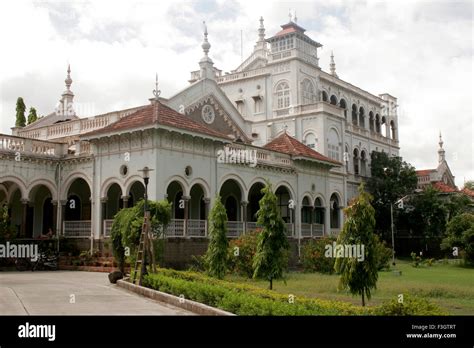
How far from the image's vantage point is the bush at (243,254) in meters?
25.2

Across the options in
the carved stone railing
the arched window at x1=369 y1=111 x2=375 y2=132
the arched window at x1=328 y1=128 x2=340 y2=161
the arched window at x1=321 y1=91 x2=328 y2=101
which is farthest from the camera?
the arched window at x1=369 y1=111 x2=375 y2=132

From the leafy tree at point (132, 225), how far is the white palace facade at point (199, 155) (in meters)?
3.74

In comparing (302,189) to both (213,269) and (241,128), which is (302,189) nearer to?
(241,128)

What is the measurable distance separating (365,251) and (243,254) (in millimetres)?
10267

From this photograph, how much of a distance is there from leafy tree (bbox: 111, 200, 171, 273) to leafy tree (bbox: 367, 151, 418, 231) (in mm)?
30191

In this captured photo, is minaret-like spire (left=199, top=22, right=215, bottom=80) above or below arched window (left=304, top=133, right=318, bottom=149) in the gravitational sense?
above

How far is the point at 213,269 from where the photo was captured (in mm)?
22031

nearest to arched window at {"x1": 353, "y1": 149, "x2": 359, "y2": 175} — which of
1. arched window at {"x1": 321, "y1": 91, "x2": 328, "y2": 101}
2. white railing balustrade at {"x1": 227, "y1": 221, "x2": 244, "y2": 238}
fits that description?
arched window at {"x1": 321, "y1": 91, "x2": 328, "y2": 101}

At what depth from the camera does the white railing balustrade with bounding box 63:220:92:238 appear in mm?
28141

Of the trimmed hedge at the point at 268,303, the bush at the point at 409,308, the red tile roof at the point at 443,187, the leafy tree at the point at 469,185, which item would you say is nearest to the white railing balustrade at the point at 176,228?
the trimmed hedge at the point at 268,303

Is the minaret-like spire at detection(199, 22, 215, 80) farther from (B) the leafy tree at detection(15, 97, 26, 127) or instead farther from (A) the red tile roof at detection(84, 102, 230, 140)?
(B) the leafy tree at detection(15, 97, 26, 127)

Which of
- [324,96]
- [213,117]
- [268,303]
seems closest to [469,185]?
[324,96]

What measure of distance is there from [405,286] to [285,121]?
26.4 metres
